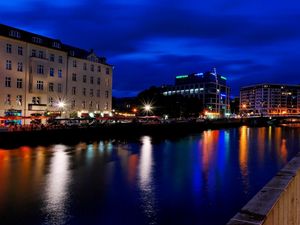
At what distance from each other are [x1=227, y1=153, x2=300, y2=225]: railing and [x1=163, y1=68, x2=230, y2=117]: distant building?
514 feet

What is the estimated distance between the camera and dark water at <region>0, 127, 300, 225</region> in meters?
14.5

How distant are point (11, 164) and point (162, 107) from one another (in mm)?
71096

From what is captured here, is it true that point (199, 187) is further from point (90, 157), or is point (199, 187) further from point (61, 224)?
point (90, 157)

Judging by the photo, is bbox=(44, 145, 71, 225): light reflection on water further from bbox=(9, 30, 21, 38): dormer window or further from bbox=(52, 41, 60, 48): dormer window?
bbox=(52, 41, 60, 48): dormer window

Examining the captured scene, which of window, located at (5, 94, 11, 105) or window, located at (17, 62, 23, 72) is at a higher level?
window, located at (17, 62, 23, 72)

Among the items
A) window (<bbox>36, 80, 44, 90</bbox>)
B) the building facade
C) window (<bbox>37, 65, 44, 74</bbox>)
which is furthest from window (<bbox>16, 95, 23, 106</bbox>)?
window (<bbox>37, 65, 44, 74</bbox>)

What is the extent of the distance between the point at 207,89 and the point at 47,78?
12163 centimetres

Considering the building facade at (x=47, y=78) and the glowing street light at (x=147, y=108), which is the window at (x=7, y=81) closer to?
the building facade at (x=47, y=78)

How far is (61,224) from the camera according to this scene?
13.2 m

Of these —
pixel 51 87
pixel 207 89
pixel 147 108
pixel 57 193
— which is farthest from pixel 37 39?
pixel 207 89

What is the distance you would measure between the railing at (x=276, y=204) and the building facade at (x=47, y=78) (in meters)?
50.0

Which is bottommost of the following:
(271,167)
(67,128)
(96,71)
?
(271,167)

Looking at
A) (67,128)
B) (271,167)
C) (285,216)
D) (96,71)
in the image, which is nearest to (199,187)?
(271,167)

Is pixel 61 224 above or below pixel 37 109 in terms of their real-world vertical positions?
below
